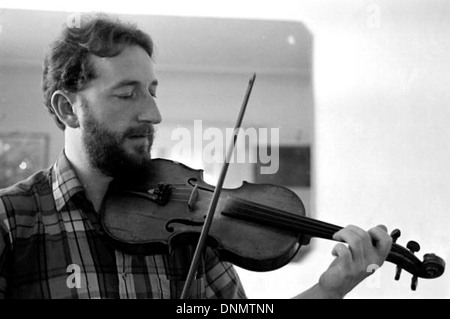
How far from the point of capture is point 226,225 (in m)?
0.98

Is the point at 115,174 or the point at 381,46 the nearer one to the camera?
the point at 115,174

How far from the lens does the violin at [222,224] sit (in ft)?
3.13

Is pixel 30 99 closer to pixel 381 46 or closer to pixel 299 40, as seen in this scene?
pixel 299 40

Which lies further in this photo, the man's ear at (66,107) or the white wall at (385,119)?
the white wall at (385,119)

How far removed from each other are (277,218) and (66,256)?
1.09ft

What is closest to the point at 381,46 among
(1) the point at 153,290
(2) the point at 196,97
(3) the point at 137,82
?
(2) the point at 196,97

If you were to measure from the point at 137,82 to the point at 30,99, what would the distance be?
20cm

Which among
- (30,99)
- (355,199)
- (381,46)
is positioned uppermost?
(381,46)

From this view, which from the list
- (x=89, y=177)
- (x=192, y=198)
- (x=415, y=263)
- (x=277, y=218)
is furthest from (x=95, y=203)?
(x=415, y=263)

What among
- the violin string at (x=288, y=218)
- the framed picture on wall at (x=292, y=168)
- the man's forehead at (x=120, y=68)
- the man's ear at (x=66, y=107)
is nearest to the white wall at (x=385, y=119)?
the framed picture on wall at (x=292, y=168)

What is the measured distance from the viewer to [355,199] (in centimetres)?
125

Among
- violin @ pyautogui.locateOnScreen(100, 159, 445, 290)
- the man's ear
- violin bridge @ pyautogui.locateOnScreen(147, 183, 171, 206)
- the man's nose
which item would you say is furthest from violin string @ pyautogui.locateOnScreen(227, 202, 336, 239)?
the man's ear

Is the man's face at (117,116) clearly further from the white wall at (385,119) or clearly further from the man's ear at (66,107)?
the white wall at (385,119)
